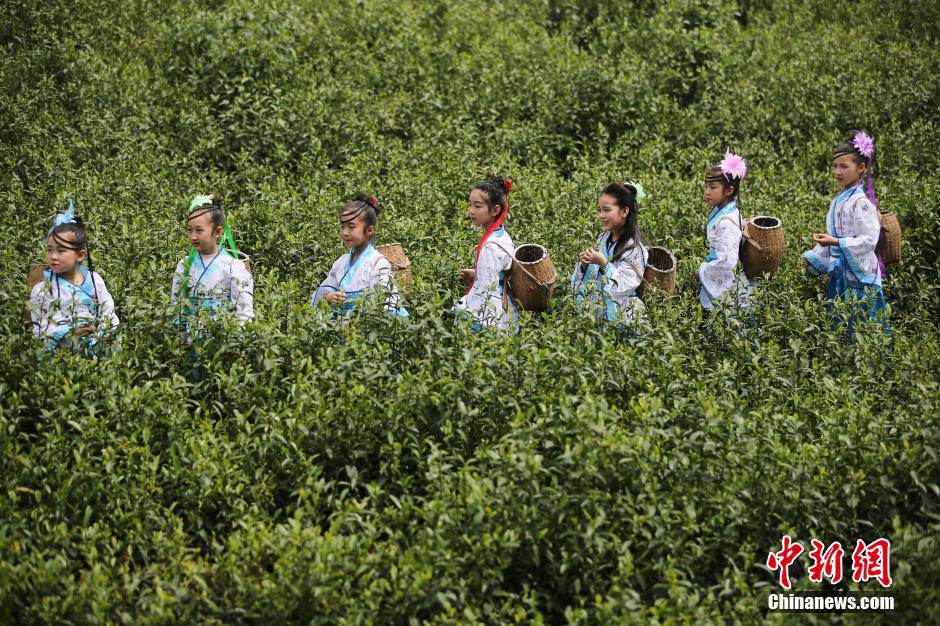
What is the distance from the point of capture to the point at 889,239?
6941mm

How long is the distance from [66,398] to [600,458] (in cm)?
280

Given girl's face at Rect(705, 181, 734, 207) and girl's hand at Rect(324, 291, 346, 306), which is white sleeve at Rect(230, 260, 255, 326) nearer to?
girl's hand at Rect(324, 291, 346, 306)

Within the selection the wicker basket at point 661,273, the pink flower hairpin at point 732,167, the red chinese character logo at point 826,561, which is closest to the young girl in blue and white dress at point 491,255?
the wicker basket at point 661,273

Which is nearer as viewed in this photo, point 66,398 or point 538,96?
point 66,398

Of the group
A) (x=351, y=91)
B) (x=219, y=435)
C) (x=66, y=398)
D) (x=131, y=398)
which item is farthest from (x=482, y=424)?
(x=351, y=91)

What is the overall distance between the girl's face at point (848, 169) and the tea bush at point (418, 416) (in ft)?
2.83

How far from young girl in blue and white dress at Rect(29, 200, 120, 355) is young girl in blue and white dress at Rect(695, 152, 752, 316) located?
405cm

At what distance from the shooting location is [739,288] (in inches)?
261

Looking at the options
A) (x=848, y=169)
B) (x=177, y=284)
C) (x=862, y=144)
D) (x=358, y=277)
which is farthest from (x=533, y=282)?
(x=862, y=144)

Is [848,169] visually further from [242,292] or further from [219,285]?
[219,285]

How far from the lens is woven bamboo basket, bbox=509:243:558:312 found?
5.96 m

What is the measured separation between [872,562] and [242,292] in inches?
154

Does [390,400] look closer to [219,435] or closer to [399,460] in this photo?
[399,460]

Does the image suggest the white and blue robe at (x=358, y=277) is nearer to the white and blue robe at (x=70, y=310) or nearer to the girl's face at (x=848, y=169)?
the white and blue robe at (x=70, y=310)
